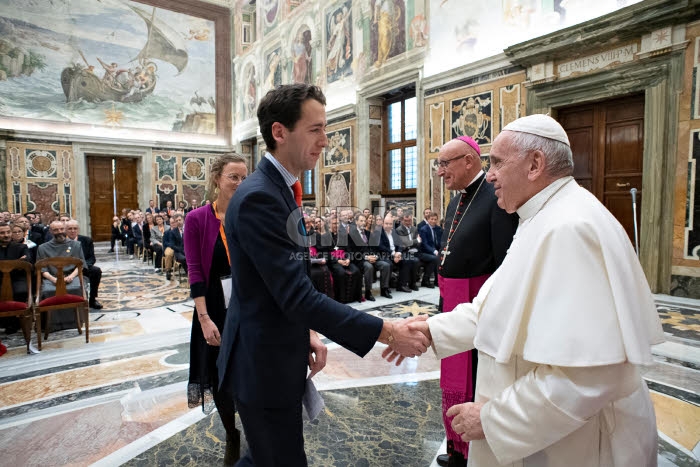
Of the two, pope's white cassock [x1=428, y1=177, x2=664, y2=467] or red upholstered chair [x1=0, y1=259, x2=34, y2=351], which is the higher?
pope's white cassock [x1=428, y1=177, x2=664, y2=467]

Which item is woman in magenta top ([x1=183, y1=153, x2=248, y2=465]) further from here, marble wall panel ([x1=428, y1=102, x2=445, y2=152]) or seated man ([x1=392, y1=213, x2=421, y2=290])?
marble wall panel ([x1=428, y1=102, x2=445, y2=152])

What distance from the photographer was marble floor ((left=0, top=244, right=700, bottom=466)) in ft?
7.96

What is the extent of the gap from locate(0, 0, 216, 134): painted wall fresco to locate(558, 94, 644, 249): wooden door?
16.2 meters

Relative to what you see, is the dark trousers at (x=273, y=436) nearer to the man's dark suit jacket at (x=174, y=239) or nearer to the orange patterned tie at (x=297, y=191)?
the orange patterned tie at (x=297, y=191)

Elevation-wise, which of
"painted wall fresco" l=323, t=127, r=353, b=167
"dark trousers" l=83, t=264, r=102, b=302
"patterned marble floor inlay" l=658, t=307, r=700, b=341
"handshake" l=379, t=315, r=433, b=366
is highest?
"painted wall fresco" l=323, t=127, r=353, b=167

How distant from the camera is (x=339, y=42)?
12.4m

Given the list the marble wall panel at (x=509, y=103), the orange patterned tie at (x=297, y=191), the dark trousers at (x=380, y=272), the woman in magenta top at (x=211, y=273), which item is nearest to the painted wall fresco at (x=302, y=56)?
the marble wall panel at (x=509, y=103)

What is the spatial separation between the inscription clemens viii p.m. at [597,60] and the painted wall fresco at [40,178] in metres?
17.1

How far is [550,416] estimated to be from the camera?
3.43 ft

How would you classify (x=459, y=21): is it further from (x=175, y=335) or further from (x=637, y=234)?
(x=175, y=335)

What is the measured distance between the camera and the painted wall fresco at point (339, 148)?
40.5 ft

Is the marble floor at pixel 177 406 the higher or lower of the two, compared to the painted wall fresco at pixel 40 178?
lower

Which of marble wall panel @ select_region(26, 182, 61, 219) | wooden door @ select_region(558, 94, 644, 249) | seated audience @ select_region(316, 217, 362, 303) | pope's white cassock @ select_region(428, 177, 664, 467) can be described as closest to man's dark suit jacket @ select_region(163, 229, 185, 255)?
seated audience @ select_region(316, 217, 362, 303)

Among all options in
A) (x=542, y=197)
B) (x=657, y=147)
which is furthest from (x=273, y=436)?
(x=657, y=147)
